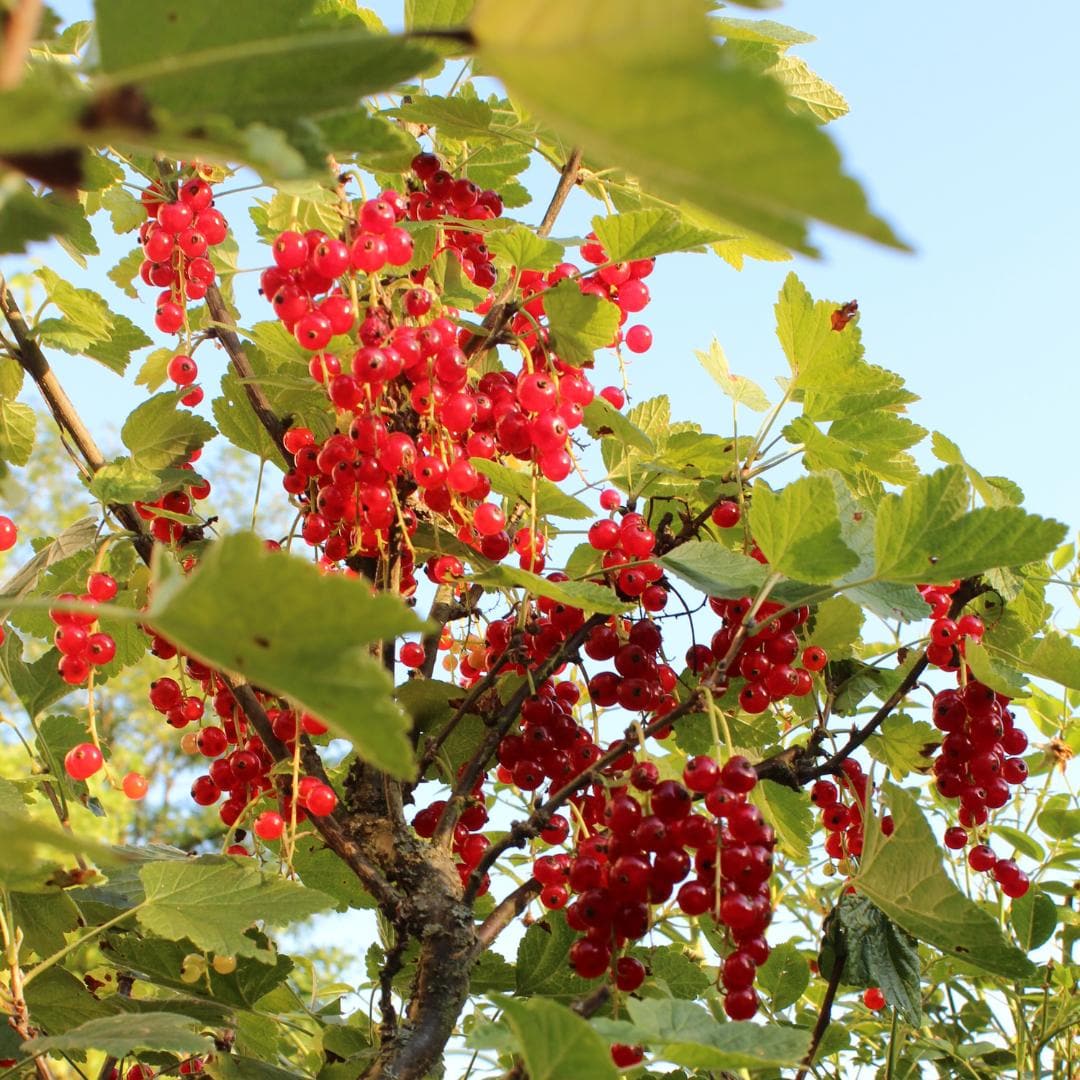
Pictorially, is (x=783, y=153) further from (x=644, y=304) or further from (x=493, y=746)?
(x=644, y=304)

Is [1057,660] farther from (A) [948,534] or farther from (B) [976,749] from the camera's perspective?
(A) [948,534]

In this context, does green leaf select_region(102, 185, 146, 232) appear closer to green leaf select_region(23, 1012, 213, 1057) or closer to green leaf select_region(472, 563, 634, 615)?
green leaf select_region(472, 563, 634, 615)

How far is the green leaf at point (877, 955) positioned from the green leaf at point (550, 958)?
299mm

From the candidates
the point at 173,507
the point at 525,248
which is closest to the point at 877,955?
the point at 525,248

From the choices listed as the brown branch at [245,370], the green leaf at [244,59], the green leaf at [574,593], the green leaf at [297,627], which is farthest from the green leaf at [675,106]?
the brown branch at [245,370]

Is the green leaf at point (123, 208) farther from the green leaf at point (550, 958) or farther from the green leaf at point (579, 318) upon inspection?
the green leaf at point (550, 958)

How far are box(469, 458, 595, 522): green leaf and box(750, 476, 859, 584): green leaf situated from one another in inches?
9.4

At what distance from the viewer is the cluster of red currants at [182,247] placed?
1.34m

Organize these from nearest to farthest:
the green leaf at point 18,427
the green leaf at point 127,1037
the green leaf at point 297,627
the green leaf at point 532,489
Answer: the green leaf at point 297,627 < the green leaf at point 127,1037 < the green leaf at point 532,489 < the green leaf at point 18,427

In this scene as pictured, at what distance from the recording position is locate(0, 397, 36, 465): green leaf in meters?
1.49

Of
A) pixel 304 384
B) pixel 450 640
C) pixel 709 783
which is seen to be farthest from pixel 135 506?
pixel 709 783

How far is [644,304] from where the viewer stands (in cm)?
145

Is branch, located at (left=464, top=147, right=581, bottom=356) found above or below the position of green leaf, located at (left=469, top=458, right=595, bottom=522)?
above

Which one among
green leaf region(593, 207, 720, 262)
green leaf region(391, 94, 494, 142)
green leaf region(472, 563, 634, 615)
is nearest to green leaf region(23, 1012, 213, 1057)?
green leaf region(472, 563, 634, 615)
